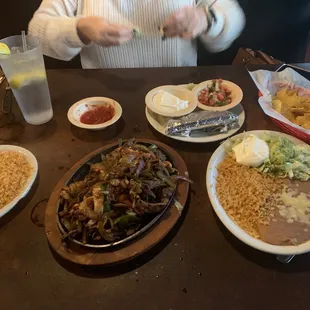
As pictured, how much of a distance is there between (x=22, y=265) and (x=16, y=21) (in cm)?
206

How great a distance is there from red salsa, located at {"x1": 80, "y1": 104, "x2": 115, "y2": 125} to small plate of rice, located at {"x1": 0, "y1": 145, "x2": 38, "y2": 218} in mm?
286

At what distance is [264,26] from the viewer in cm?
238

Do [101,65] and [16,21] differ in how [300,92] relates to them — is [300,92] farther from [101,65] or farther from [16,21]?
[16,21]

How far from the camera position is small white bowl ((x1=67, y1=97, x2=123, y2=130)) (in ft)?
4.30

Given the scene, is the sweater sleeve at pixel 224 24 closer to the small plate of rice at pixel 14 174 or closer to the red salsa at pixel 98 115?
the red salsa at pixel 98 115

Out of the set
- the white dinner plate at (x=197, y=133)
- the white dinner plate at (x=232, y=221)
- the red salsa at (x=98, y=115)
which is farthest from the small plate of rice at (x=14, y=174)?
the white dinner plate at (x=232, y=221)

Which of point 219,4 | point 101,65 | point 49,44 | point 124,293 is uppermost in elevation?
point 219,4

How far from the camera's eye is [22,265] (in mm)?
925

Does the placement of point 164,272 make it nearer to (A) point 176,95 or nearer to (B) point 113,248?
(B) point 113,248

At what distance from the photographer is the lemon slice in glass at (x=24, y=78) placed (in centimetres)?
126

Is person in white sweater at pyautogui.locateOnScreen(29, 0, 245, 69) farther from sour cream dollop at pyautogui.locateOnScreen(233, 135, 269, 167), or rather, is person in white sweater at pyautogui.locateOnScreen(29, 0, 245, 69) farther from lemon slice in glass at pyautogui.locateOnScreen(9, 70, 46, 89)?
sour cream dollop at pyautogui.locateOnScreen(233, 135, 269, 167)

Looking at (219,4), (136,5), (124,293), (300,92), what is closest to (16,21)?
(136,5)

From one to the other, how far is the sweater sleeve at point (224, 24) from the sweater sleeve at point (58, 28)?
0.62 meters

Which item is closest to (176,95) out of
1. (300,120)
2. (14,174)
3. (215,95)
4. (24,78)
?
(215,95)
